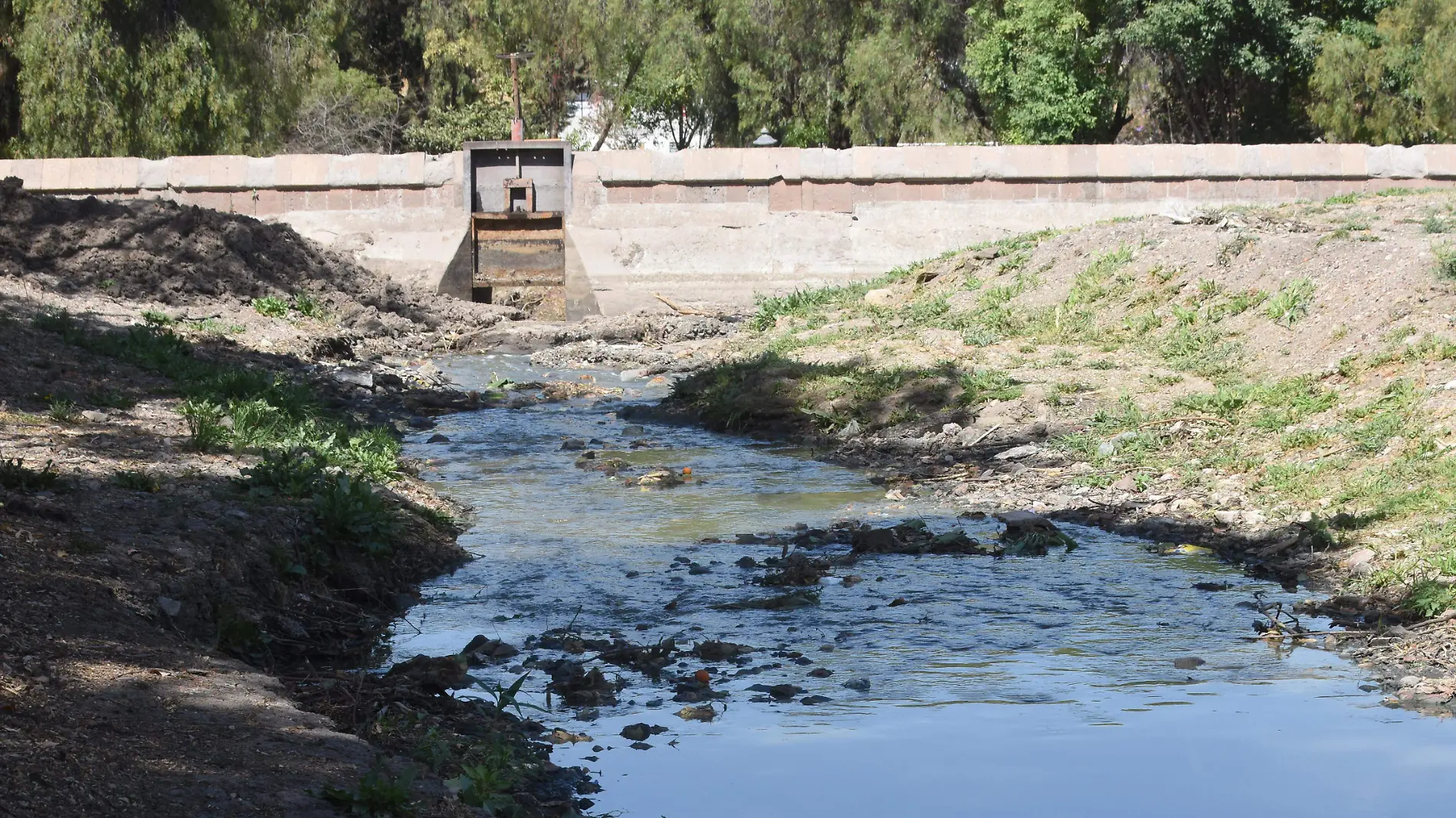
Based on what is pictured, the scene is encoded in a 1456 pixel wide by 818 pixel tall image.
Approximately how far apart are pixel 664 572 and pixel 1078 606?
2204 mm

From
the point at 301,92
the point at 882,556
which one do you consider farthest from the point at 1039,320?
the point at 301,92

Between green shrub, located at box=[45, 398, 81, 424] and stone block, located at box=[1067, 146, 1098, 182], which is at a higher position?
stone block, located at box=[1067, 146, 1098, 182]

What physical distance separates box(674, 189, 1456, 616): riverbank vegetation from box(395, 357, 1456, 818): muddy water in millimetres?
1053

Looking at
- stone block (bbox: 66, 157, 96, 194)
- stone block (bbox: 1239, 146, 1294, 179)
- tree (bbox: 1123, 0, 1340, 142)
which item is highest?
tree (bbox: 1123, 0, 1340, 142)

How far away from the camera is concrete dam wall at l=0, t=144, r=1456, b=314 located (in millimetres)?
22922

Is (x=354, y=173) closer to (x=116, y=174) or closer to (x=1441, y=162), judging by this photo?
(x=116, y=174)

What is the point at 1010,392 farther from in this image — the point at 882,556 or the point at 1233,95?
the point at 1233,95

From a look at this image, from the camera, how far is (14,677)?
181 inches

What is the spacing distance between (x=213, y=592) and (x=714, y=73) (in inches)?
1382

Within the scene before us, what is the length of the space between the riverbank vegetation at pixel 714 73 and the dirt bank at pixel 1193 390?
14.7m

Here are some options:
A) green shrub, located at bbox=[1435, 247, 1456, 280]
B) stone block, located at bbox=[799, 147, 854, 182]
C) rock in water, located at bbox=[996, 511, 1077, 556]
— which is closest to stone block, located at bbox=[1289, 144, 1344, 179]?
stone block, located at bbox=[799, 147, 854, 182]

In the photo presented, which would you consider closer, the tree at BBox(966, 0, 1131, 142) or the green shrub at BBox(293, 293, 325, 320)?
the green shrub at BBox(293, 293, 325, 320)

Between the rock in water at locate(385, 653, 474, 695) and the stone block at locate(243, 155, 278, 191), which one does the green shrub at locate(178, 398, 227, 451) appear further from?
the stone block at locate(243, 155, 278, 191)

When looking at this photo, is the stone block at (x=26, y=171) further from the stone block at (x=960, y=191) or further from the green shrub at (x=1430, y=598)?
the green shrub at (x=1430, y=598)
